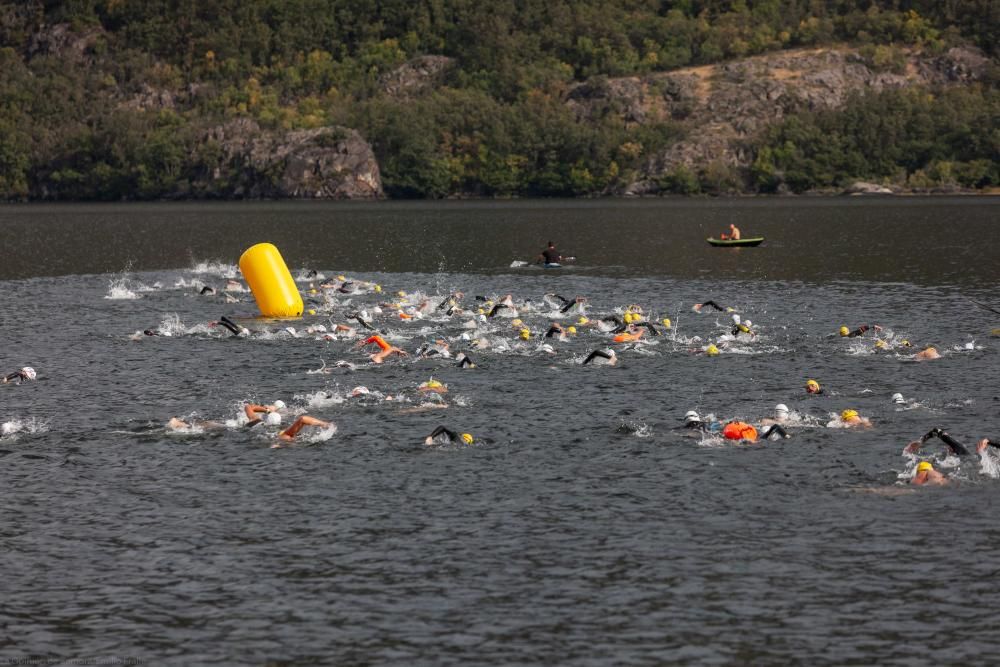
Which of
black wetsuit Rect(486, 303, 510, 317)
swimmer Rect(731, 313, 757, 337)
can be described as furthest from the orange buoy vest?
black wetsuit Rect(486, 303, 510, 317)

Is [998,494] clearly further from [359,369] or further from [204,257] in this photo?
[204,257]

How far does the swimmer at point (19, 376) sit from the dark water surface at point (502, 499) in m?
0.55

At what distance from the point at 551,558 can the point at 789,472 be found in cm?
831

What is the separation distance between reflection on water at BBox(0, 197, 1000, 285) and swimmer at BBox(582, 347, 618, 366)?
32144 mm

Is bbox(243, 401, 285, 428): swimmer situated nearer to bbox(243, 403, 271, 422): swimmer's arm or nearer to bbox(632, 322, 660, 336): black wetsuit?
bbox(243, 403, 271, 422): swimmer's arm

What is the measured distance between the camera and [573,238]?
385ft

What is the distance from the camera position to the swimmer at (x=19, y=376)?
145 feet

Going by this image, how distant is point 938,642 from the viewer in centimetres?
2184

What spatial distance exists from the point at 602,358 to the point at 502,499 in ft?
58.7

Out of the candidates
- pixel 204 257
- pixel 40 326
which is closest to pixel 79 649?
pixel 40 326

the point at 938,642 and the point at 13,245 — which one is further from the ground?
the point at 938,642

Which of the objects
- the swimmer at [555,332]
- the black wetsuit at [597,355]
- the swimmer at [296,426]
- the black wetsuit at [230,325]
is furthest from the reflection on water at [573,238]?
the swimmer at [296,426]

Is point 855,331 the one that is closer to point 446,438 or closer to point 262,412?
point 446,438

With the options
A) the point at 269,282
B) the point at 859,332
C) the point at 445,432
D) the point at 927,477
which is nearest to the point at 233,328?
the point at 269,282
